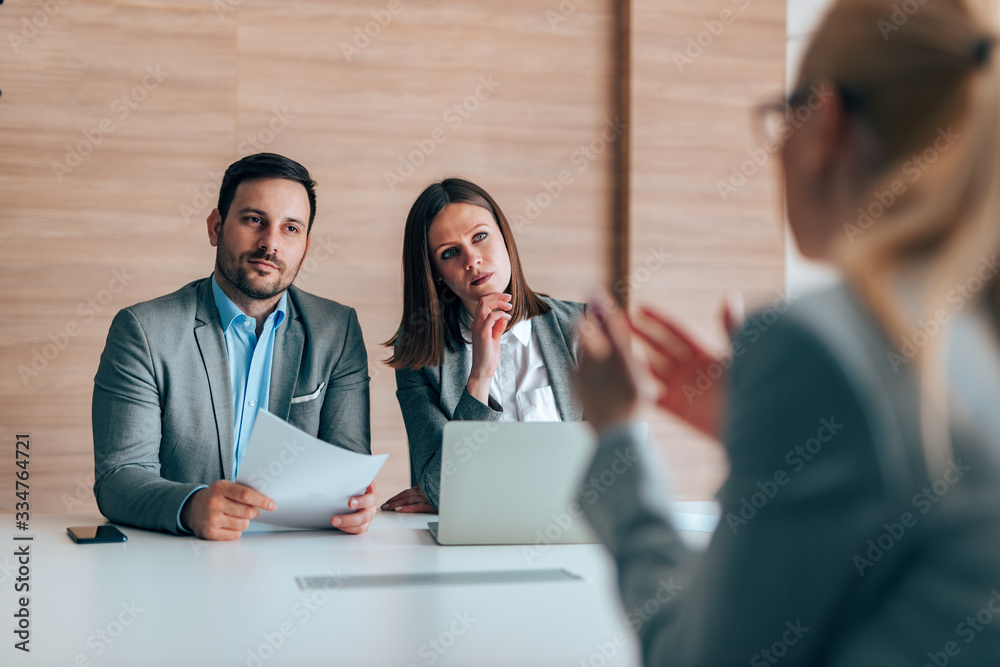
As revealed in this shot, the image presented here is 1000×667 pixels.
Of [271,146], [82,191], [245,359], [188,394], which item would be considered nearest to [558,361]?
[245,359]

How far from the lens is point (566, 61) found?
12.3 feet

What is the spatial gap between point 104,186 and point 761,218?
2926mm

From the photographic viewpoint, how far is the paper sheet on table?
4.49 ft

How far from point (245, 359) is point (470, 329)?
0.65 metres

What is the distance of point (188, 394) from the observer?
2.00 meters

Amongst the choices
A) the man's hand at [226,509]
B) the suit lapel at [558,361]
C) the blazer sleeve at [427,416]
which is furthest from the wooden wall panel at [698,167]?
the man's hand at [226,509]

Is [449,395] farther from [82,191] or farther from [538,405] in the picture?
[82,191]

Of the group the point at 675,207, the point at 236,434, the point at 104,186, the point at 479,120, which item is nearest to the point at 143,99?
the point at 104,186

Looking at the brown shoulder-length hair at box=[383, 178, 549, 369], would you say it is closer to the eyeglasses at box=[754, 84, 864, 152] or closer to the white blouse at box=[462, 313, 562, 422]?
the white blouse at box=[462, 313, 562, 422]

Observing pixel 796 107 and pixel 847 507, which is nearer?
pixel 847 507

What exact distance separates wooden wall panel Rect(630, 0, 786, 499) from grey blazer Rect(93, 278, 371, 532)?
6.16 feet

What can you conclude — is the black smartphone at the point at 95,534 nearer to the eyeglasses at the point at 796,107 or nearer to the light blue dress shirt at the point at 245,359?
the light blue dress shirt at the point at 245,359

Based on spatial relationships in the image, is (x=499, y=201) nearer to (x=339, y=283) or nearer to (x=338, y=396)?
(x=339, y=283)

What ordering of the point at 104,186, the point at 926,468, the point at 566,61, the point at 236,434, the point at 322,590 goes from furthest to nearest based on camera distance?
1. the point at 566,61
2. the point at 104,186
3. the point at 236,434
4. the point at 322,590
5. the point at 926,468
